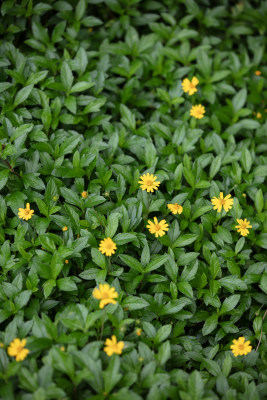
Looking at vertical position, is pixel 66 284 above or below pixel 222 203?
below

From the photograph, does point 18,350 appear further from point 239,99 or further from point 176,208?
point 239,99

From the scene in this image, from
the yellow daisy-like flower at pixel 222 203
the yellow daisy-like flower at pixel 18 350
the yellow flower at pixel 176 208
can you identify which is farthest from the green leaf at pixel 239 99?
the yellow daisy-like flower at pixel 18 350

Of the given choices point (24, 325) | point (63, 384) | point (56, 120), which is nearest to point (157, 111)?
point (56, 120)

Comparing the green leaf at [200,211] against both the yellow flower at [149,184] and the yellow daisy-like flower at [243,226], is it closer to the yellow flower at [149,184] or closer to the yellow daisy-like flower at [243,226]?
the yellow daisy-like flower at [243,226]

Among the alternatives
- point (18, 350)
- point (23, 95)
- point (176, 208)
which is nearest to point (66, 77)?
point (23, 95)

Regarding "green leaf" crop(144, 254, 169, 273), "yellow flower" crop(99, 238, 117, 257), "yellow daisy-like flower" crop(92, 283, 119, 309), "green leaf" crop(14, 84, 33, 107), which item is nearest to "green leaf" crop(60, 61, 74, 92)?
"green leaf" crop(14, 84, 33, 107)

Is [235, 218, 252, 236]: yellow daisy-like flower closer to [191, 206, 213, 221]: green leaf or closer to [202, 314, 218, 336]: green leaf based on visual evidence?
[191, 206, 213, 221]: green leaf

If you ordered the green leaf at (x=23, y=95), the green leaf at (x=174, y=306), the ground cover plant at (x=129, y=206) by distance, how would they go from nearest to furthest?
the ground cover plant at (x=129, y=206) → the green leaf at (x=174, y=306) → the green leaf at (x=23, y=95)
